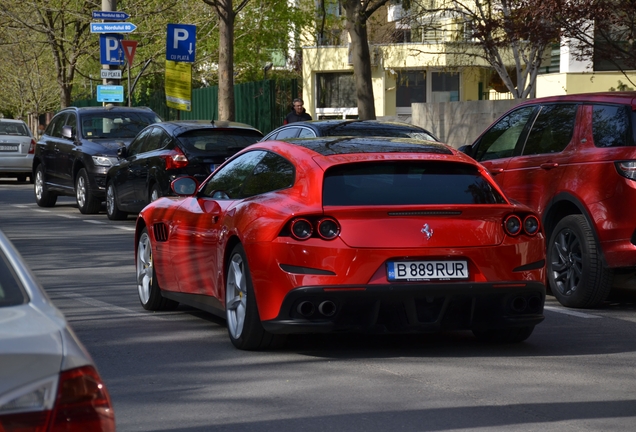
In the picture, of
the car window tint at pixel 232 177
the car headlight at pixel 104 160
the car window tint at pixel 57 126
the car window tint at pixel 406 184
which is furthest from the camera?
the car window tint at pixel 57 126

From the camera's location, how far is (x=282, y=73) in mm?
59688

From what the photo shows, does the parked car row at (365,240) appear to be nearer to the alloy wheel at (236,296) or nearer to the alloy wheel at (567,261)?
the alloy wheel at (236,296)

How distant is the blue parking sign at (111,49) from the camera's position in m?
28.6

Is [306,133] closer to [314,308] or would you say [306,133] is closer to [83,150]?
[314,308]

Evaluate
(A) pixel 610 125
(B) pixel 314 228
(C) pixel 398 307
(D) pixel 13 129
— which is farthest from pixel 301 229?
(D) pixel 13 129

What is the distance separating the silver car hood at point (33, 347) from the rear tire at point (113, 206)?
631 inches

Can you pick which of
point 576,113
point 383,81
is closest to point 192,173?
point 576,113

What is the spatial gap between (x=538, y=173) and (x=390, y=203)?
3623 millimetres

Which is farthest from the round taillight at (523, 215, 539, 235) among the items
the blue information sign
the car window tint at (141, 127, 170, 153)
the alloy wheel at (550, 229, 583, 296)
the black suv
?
the blue information sign

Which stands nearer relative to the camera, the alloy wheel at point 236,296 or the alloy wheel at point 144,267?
the alloy wheel at point 236,296

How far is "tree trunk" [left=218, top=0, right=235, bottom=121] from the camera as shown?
2552 cm

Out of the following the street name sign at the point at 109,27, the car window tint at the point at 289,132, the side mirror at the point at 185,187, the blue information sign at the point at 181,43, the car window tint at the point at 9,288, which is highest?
the street name sign at the point at 109,27

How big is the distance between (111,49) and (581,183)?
20131mm

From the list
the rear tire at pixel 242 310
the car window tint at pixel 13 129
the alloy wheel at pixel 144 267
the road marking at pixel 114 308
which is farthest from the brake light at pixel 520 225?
the car window tint at pixel 13 129
